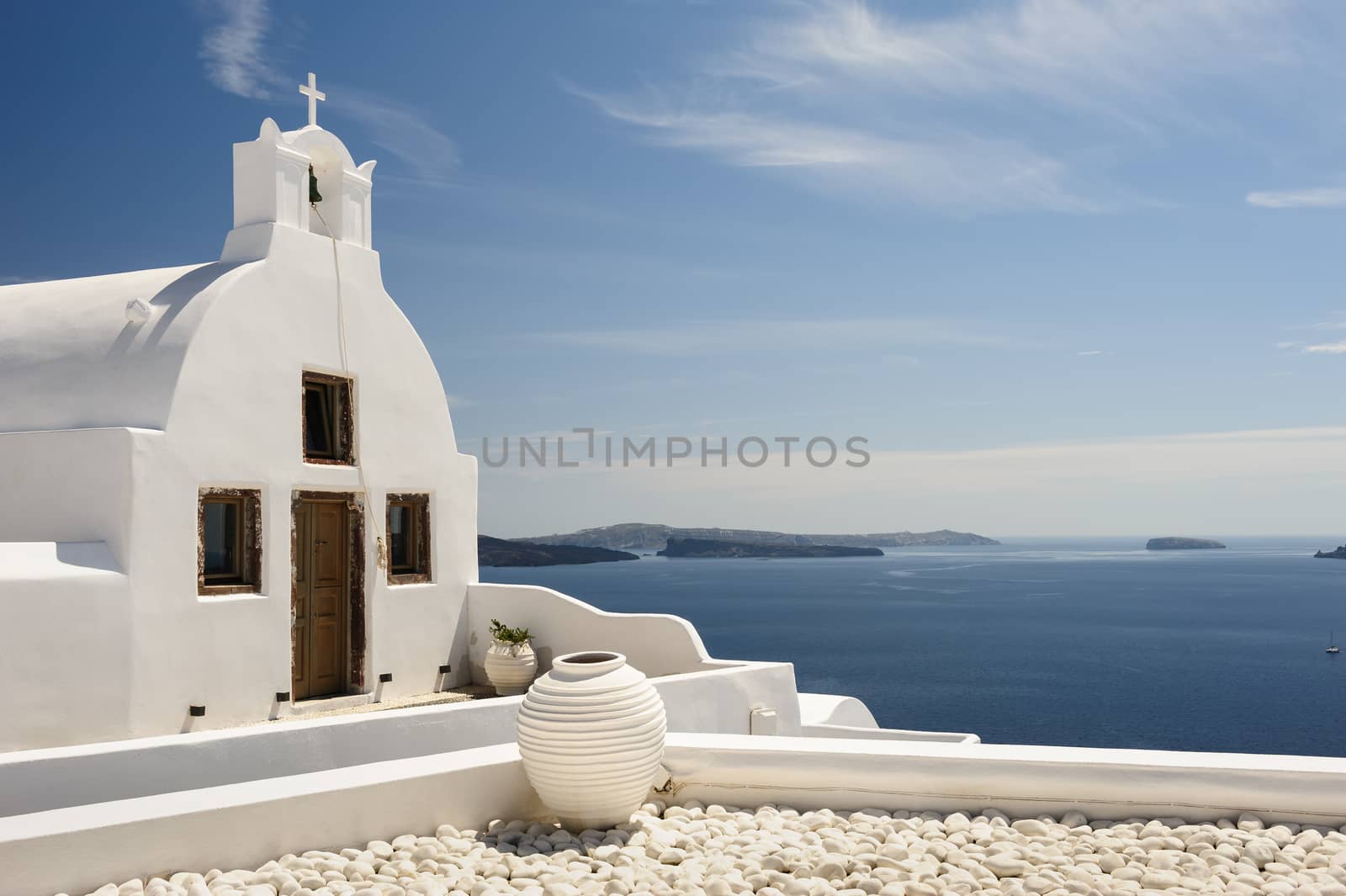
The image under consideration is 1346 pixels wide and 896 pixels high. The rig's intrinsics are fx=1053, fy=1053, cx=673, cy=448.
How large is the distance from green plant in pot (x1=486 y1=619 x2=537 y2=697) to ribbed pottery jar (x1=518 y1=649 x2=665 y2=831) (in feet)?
20.3

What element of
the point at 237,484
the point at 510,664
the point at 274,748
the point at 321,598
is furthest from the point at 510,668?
the point at 274,748

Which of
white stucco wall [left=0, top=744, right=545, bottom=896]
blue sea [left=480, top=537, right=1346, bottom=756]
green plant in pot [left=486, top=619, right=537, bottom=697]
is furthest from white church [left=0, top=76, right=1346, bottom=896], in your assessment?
blue sea [left=480, top=537, right=1346, bottom=756]

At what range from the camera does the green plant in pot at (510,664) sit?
11273 mm

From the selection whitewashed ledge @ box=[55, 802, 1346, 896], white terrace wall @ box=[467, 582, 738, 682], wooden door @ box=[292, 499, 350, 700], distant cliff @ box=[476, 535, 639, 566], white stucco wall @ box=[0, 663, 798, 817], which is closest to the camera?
whitewashed ledge @ box=[55, 802, 1346, 896]

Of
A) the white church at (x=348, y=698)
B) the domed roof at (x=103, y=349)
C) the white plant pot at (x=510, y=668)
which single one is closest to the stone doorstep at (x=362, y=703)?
the white church at (x=348, y=698)

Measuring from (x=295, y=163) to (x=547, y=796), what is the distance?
782cm

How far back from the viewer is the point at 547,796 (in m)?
5.13

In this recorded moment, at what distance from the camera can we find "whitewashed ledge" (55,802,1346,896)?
167 inches

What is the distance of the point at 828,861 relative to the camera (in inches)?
176

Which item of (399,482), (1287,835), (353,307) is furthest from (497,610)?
(1287,835)

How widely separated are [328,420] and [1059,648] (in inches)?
2586

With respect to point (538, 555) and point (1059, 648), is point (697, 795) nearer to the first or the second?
point (1059, 648)

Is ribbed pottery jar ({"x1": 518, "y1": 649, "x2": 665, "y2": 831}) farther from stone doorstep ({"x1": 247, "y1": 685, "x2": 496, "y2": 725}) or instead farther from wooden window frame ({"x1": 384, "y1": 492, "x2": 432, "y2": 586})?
wooden window frame ({"x1": 384, "y1": 492, "x2": 432, "y2": 586})

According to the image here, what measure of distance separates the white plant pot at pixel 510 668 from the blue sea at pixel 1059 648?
36400 millimetres
